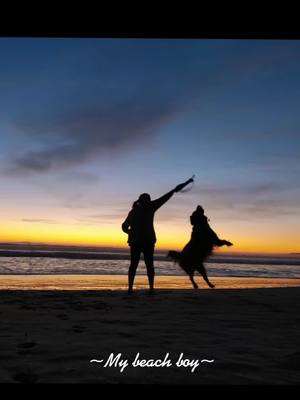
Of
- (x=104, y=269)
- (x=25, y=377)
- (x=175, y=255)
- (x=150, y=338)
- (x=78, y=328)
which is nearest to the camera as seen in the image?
(x=25, y=377)

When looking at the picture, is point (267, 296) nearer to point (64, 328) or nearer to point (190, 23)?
point (64, 328)

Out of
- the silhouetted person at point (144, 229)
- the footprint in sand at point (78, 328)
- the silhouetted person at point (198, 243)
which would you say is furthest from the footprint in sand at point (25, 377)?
the silhouetted person at point (198, 243)

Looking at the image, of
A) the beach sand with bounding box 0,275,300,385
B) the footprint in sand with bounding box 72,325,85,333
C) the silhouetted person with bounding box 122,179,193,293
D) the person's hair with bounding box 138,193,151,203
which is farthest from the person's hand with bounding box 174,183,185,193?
the footprint in sand with bounding box 72,325,85,333

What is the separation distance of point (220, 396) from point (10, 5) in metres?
2.87

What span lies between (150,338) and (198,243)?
6.70m

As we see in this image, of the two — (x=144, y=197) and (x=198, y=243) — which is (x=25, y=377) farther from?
(x=198, y=243)

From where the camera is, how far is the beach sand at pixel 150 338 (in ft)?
10.6

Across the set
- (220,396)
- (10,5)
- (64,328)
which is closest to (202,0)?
(10,5)

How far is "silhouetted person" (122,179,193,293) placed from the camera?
852 cm

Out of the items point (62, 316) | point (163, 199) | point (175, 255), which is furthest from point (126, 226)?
point (62, 316)

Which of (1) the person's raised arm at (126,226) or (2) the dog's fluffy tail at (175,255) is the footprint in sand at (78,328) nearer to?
(1) the person's raised arm at (126,226)

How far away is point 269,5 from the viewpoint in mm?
2885

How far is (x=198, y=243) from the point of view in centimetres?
1104

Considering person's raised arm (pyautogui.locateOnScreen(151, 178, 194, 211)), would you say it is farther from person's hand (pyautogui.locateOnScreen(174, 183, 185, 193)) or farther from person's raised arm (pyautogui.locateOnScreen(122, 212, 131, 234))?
person's raised arm (pyautogui.locateOnScreen(122, 212, 131, 234))
